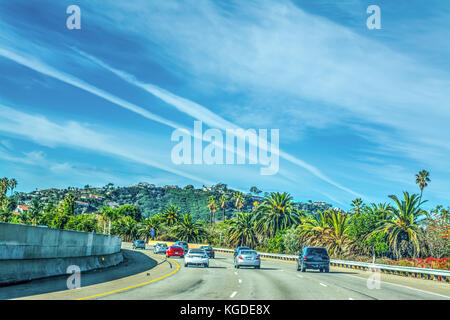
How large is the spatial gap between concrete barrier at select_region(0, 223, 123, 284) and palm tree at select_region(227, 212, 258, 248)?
7073cm

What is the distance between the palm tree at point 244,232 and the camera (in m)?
97.9

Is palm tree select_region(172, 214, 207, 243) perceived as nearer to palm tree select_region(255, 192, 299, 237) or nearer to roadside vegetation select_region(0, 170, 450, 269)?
roadside vegetation select_region(0, 170, 450, 269)

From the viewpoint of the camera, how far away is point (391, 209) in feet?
187

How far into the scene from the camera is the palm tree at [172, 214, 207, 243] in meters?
120

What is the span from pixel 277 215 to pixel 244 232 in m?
11.8

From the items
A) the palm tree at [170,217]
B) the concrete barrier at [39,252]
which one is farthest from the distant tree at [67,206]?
the concrete barrier at [39,252]

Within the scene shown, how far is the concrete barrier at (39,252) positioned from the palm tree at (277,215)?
62.5m

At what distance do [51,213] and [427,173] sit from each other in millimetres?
106316

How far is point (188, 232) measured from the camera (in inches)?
4702

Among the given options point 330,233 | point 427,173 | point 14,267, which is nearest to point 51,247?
point 14,267

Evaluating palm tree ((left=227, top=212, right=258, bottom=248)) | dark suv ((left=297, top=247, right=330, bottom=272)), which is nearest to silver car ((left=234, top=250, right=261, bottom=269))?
dark suv ((left=297, top=247, right=330, bottom=272))

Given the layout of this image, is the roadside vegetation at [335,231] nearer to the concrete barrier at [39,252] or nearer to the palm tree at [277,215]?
the palm tree at [277,215]

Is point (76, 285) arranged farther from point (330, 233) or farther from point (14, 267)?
point (330, 233)

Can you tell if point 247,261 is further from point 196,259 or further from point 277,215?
point 277,215
